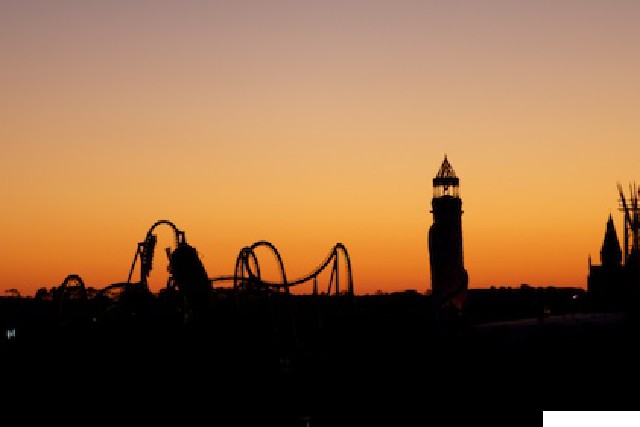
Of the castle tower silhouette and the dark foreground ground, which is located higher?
the castle tower silhouette

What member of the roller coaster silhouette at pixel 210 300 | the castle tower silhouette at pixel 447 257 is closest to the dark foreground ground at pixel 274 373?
the roller coaster silhouette at pixel 210 300

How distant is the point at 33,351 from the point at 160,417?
26415mm

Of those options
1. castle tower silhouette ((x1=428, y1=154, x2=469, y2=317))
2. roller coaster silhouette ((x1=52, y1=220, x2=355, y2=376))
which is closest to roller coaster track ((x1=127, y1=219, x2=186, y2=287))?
roller coaster silhouette ((x1=52, y1=220, x2=355, y2=376))

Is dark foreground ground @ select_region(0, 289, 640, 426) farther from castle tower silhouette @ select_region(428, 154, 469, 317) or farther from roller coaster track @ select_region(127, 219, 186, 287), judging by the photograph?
castle tower silhouette @ select_region(428, 154, 469, 317)

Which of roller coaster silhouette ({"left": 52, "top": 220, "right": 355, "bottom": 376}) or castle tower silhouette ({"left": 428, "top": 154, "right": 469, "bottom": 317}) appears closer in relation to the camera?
roller coaster silhouette ({"left": 52, "top": 220, "right": 355, "bottom": 376})

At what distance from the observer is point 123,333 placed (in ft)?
192

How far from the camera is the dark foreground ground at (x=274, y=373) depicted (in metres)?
42.2

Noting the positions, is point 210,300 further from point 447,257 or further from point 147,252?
point 447,257

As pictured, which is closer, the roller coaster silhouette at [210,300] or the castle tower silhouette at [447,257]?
the roller coaster silhouette at [210,300]

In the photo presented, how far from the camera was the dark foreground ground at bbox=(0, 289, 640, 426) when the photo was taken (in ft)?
138

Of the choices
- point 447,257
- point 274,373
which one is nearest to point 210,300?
point 274,373

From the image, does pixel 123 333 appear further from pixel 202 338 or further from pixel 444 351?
pixel 444 351

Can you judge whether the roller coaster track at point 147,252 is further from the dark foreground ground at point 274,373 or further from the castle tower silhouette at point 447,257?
the castle tower silhouette at point 447,257

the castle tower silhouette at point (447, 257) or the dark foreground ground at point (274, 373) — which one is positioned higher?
the castle tower silhouette at point (447, 257)
